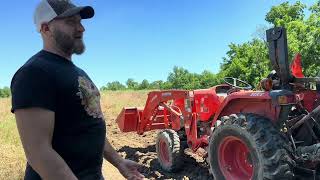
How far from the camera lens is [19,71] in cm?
257

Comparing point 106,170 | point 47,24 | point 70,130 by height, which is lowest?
point 106,170

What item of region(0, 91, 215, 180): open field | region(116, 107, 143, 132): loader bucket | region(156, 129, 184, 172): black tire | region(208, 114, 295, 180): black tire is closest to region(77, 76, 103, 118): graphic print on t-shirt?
region(208, 114, 295, 180): black tire

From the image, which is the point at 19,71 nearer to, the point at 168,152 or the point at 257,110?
the point at 257,110

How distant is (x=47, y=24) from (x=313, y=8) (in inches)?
1029

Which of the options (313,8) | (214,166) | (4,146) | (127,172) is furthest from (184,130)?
(313,8)

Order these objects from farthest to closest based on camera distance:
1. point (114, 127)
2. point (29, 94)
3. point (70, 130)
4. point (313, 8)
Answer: point (313, 8), point (114, 127), point (70, 130), point (29, 94)

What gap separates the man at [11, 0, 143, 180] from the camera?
2434mm

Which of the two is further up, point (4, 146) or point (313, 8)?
point (313, 8)

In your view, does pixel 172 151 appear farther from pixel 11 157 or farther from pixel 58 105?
pixel 58 105

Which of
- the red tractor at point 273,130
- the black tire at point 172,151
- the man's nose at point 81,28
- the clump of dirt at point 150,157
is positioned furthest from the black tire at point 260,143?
the man's nose at point 81,28

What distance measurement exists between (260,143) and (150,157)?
4970 millimetres

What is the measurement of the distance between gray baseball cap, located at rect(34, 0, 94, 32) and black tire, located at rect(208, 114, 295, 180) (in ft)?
11.5

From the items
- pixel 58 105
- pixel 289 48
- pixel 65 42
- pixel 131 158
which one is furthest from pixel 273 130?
pixel 289 48

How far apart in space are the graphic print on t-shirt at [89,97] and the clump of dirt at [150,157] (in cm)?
564
